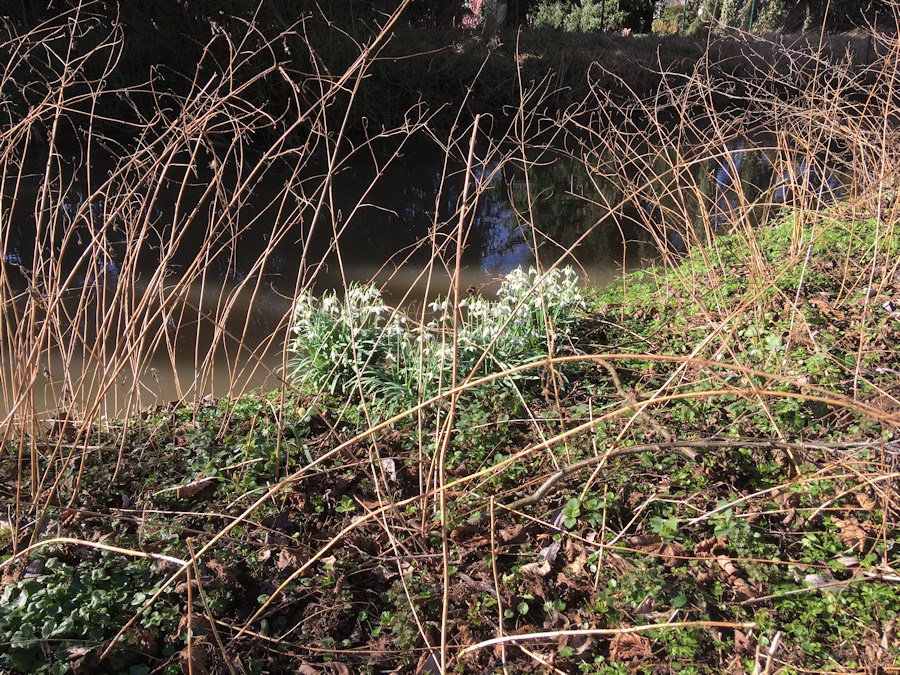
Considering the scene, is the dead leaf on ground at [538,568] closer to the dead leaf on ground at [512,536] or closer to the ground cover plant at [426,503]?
the ground cover plant at [426,503]

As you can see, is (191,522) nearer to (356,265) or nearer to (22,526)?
(22,526)

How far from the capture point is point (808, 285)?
14.5ft

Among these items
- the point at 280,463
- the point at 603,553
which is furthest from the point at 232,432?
the point at 603,553

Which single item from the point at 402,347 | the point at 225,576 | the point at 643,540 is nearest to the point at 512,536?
the point at 643,540

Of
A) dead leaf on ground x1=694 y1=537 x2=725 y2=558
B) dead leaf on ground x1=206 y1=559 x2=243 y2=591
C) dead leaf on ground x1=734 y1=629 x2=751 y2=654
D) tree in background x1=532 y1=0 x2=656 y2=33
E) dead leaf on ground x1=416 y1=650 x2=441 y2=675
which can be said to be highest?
tree in background x1=532 y1=0 x2=656 y2=33

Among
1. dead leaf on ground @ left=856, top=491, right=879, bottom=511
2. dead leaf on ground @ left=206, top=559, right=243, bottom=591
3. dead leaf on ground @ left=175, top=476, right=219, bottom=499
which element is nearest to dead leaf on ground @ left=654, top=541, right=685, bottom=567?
dead leaf on ground @ left=856, top=491, right=879, bottom=511

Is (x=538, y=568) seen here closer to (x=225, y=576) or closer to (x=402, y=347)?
(x=225, y=576)

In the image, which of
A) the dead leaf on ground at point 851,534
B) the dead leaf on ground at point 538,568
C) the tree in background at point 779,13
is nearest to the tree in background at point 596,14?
the tree in background at point 779,13

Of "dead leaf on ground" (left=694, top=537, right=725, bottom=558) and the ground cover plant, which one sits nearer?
the ground cover plant

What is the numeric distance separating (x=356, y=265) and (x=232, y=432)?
453cm

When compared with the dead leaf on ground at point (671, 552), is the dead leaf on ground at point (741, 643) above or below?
below

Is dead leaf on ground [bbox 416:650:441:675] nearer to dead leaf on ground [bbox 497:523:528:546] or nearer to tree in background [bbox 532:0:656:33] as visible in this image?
dead leaf on ground [bbox 497:523:528:546]

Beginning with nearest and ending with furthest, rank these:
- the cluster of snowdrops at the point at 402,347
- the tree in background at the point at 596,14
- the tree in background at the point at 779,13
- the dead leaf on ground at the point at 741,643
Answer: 1. the dead leaf on ground at the point at 741,643
2. the cluster of snowdrops at the point at 402,347
3. the tree in background at the point at 779,13
4. the tree in background at the point at 596,14

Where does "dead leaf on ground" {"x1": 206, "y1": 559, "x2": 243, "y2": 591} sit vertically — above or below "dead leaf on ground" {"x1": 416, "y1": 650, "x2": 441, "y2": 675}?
above
